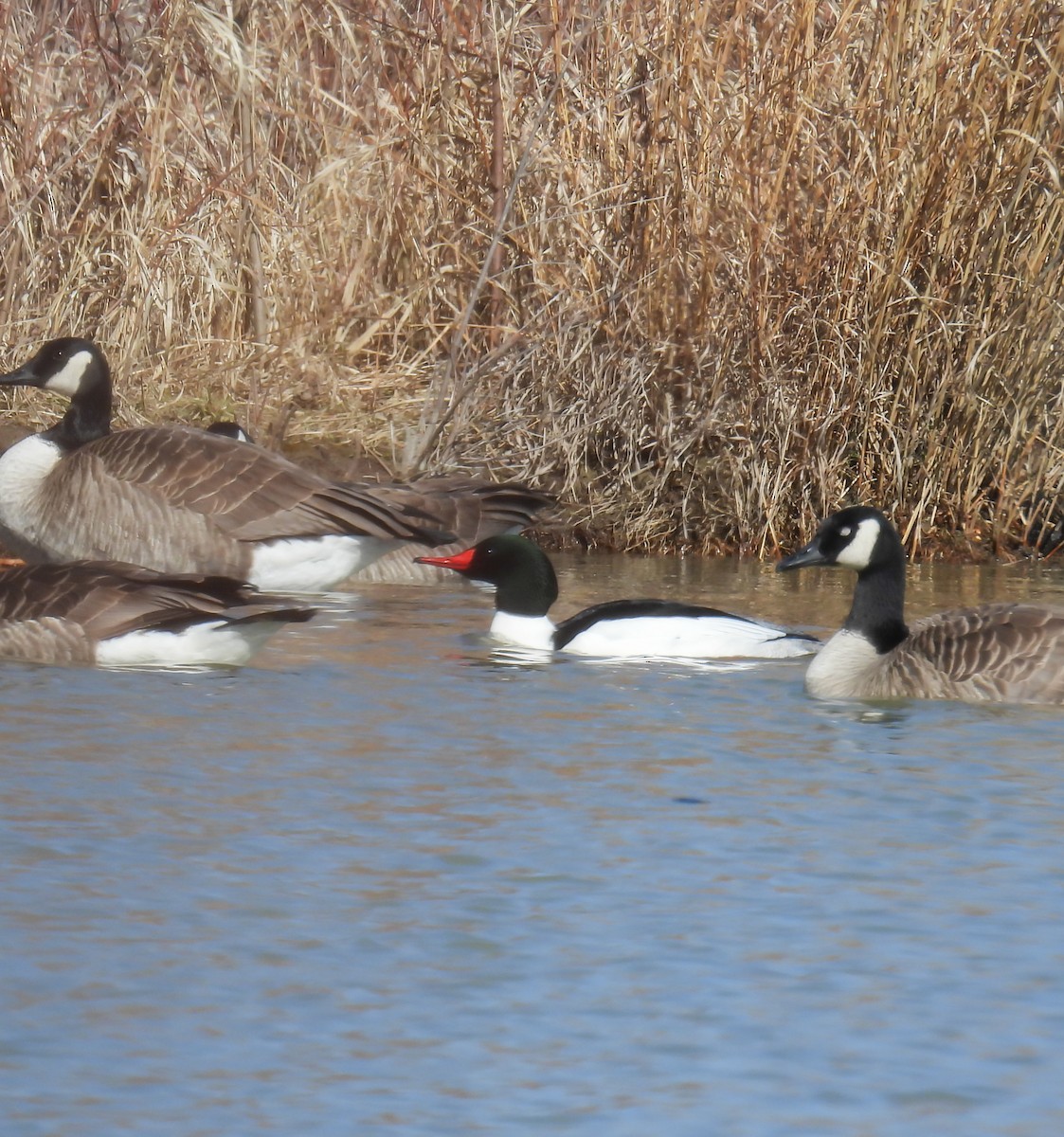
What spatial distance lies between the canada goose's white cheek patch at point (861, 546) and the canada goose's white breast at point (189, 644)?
83.1 inches

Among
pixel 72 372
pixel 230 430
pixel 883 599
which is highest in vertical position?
pixel 72 372

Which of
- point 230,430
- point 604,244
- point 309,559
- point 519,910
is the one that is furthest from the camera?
point 230,430

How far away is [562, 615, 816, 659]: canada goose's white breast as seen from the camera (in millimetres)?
8008

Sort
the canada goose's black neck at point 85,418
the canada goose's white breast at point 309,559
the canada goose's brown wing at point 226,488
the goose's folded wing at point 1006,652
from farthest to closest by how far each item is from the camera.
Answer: the canada goose's black neck at point 85,418 < the canada goose's white breast at point 309,559 < the canada goose's brown wing at point 226,488 < the goose's folded wing at point 1006,652

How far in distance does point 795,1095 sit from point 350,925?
1.26 metres

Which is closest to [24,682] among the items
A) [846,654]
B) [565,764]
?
[565,764]

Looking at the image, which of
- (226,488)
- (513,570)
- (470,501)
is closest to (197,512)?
(226,488)

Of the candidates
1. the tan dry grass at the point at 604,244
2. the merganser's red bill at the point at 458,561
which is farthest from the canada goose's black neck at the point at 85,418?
the merganser's red bill at the point at 458,561

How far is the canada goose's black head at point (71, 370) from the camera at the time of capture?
10.5m

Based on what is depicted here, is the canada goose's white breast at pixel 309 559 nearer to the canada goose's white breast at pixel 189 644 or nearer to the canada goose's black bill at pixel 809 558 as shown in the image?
the canada goose's white breast at pixel 189 644

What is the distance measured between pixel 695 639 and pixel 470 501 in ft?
8.49

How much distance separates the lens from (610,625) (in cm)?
819

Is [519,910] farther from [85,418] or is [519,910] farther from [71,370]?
[71,370]

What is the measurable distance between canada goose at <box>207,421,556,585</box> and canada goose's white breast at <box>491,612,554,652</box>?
160cm
